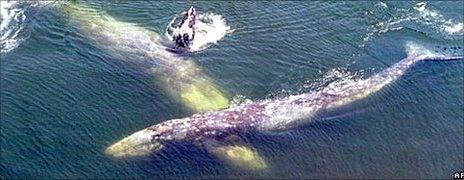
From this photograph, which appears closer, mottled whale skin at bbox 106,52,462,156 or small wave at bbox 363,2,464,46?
mottled whale skin at bbox 106,52,462,156

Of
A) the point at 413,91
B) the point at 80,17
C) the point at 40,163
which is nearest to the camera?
the point at 40,163

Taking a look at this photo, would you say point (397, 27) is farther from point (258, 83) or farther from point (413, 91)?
point (258, 83)

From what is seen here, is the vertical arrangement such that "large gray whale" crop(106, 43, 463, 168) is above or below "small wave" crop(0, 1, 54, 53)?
below

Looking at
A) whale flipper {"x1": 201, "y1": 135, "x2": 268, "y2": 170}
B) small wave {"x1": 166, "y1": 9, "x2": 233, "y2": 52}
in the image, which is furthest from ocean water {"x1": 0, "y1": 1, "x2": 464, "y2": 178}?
whale flipper {"x1": 201, "y1": 135, "x2": 268, "y2": 170}

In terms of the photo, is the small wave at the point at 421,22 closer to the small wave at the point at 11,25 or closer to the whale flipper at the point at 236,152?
the whale flipper at the point at 236,152

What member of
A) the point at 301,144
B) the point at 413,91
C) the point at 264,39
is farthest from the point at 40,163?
the point at 413,91

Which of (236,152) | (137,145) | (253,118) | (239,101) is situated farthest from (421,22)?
(137,145)

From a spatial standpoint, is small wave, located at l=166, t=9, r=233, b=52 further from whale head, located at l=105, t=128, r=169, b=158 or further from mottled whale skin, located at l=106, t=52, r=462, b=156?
whale head, located at l=105, t=128, r=169, b=158

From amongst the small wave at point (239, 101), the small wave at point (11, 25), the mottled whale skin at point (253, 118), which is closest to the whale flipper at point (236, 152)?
the mottled whale skin at point (253, 118)

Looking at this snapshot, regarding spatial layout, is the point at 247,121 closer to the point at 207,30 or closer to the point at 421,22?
the point at 207,30
